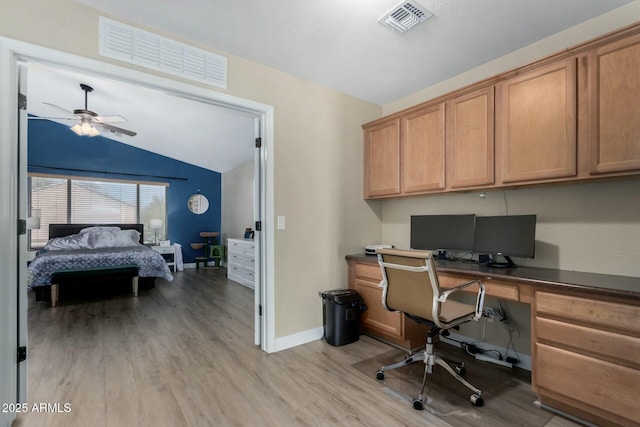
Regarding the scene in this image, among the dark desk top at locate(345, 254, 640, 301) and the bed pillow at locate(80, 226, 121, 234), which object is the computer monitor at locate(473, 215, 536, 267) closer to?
the dark desk top at locate(345, 254, 640, 301)

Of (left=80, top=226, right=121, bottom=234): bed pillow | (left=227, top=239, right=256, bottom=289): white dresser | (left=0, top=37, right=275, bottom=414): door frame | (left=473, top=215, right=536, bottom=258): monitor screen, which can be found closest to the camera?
(left=0, top=37, right=275, bottom=414): door frame

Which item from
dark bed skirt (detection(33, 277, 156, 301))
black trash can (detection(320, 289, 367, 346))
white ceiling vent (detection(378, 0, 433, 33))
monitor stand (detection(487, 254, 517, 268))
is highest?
white ceiling vent (detection(378, 0, 433, 33))

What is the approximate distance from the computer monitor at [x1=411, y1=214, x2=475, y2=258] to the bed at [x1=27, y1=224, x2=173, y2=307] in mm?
4224

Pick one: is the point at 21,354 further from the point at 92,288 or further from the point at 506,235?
the point at 92,288

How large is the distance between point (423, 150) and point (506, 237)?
1057mm

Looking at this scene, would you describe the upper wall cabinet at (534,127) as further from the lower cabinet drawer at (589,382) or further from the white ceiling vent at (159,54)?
the white ceiling vent at (159,54)

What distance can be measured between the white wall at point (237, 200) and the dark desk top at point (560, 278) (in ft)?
16.7

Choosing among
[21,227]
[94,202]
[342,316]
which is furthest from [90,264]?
[342,316]

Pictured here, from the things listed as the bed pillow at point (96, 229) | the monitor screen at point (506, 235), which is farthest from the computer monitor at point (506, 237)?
the bed pillow at point (96, 229)

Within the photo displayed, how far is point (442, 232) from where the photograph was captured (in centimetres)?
281

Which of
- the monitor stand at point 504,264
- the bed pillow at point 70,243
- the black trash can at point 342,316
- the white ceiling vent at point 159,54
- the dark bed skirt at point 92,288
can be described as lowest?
the dark bed skirt at point 92,288

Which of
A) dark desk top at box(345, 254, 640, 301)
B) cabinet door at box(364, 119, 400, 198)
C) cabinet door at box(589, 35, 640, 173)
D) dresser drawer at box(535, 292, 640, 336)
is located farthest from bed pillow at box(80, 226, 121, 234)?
cabinet door at box(589, 35, 640, 173)

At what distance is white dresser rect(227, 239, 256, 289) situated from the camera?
520 centimetres

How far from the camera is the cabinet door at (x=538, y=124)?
6.36 ft
